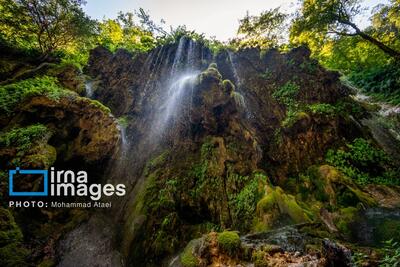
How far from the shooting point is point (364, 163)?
8625 mm

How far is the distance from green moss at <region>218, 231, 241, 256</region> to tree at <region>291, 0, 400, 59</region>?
983 centimetres

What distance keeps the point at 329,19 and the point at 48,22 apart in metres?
13.4

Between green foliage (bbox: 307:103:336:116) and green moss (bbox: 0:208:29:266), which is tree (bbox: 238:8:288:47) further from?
green moss (bbox: 0:208:29:266)

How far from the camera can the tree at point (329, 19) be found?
9.39m

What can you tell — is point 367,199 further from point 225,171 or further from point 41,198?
point 41,198

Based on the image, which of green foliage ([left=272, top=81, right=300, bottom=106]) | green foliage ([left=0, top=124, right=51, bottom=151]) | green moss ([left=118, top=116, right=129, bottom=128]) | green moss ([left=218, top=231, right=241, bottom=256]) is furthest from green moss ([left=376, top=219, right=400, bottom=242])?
green moss ([left=118, top=116, right=129, bottom=128])

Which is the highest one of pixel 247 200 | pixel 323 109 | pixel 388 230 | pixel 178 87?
pixel 178 87

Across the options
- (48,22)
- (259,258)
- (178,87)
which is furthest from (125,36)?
(259,258)

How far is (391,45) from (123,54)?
14296 mm

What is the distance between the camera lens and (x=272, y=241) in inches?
169

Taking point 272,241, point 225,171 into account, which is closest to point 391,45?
point 225,171

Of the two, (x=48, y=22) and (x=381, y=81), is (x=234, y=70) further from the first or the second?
(x=381, y=81)

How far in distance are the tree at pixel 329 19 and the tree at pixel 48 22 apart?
10.8 meters

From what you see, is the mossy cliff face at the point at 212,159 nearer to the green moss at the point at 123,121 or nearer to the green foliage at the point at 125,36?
the green moss at the point at 123,121
